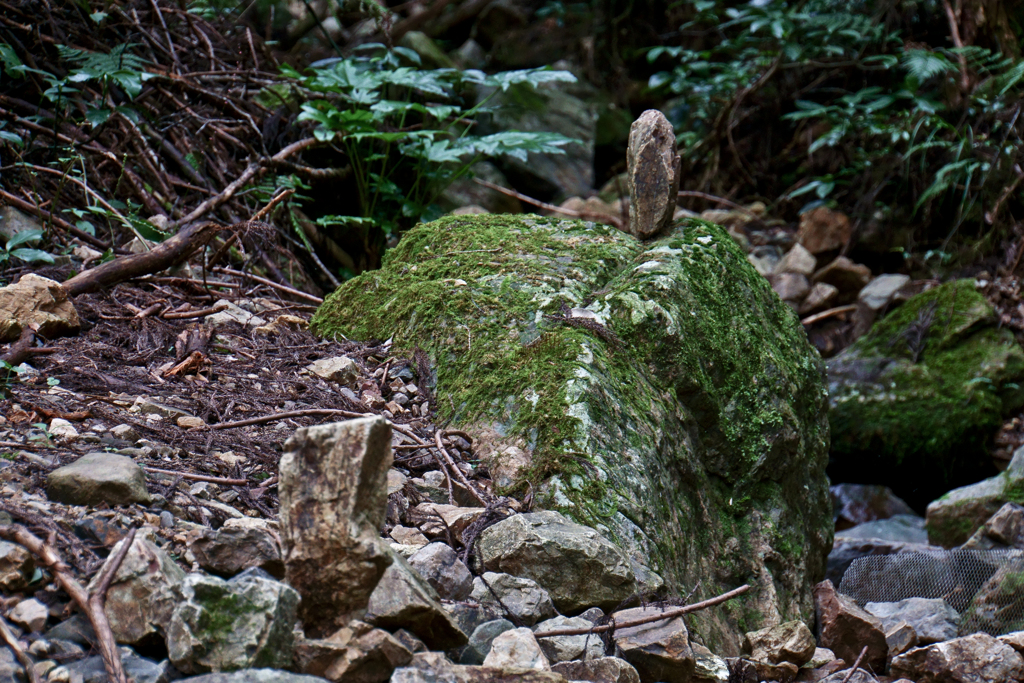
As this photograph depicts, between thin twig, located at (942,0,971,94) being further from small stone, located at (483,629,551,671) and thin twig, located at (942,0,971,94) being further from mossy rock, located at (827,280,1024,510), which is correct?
small stone, located at (483,629,551,671)

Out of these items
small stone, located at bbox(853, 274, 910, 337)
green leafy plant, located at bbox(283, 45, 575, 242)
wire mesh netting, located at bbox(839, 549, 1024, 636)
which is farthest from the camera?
small stone, located at bbox(853, 274, 910, 337)

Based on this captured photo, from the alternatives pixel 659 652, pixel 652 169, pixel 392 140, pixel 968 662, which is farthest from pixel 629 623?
pixel 392 140

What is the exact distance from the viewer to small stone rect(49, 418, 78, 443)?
1897 mm

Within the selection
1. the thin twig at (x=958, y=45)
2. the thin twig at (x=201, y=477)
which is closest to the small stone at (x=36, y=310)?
the thin twig at (x=201, y=477)

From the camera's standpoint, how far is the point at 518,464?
7.21ft

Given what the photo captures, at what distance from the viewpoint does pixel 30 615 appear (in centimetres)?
127

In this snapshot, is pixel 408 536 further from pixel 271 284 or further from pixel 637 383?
pixel 271 284

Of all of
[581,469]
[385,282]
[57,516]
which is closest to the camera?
[57,516]

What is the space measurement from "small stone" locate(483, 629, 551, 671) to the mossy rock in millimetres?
4884

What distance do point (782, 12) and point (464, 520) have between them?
7.42 metres

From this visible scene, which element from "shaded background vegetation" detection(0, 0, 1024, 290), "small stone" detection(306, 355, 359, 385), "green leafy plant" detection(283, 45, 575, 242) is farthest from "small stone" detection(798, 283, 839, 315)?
"small stone" detection(306, 355, 359, 385)

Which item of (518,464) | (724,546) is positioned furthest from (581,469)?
(724,546)

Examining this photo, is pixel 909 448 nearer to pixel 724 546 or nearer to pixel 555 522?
pixel 724 546

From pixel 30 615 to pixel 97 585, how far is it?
11 cm
